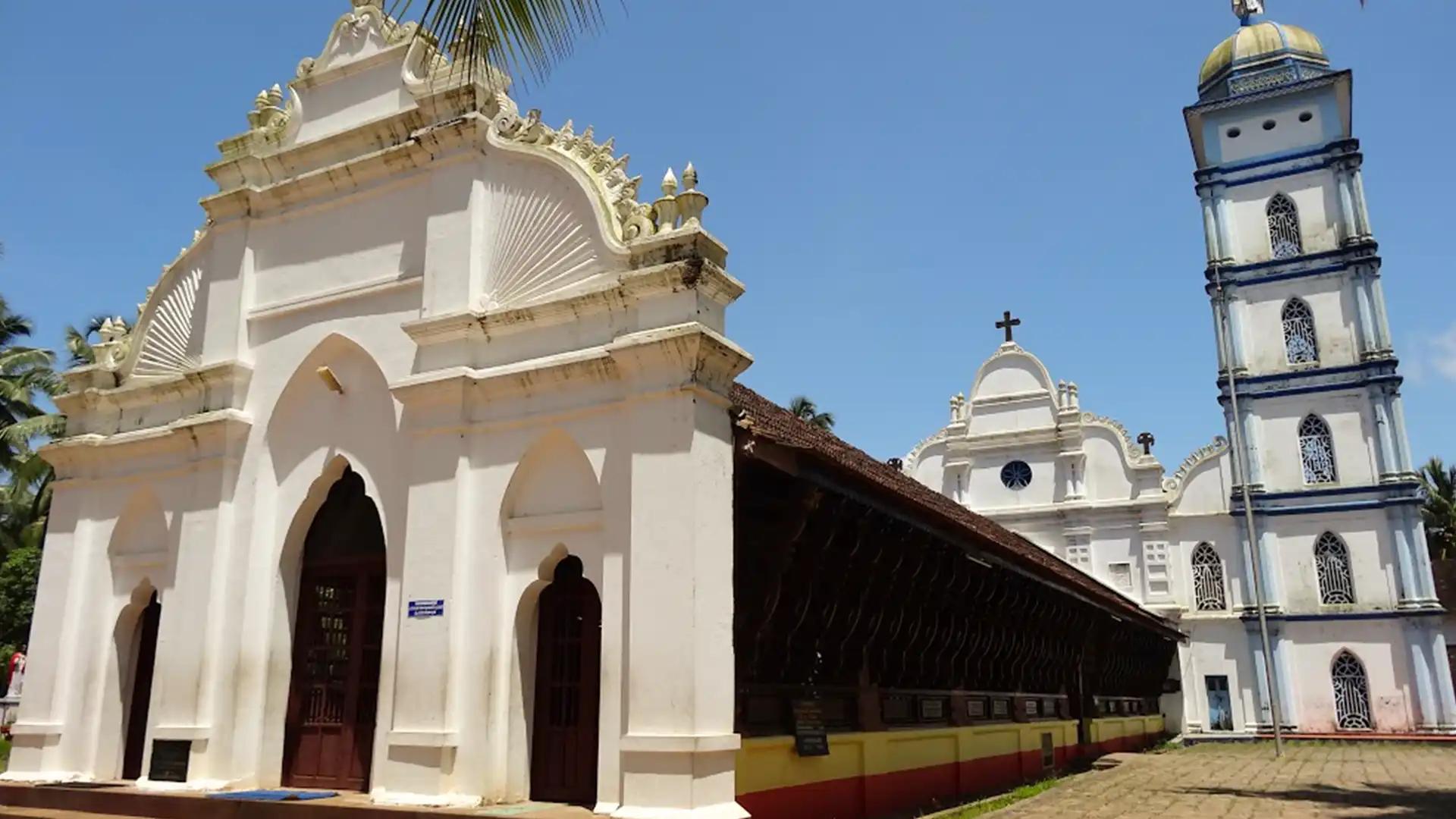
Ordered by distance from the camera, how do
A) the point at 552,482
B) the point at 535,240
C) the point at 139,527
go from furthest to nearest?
the point at 139,527 → the point at 535,240 → the point at 552,482

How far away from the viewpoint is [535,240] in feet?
32.6

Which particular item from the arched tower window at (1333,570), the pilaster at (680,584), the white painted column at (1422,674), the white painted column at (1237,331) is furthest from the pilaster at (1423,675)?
the pilaster at (680,584)

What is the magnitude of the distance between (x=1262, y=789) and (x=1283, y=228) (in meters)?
21.2

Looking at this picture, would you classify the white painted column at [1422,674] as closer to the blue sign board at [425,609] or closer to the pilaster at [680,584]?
the pilaster at [680,584]

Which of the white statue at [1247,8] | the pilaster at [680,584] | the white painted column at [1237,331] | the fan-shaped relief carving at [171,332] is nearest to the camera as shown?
the pilaster at [680,584]

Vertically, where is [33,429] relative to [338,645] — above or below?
above

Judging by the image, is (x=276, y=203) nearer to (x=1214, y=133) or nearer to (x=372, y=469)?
(x=372, y=469)

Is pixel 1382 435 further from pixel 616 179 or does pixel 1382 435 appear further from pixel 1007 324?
pixel 616 179

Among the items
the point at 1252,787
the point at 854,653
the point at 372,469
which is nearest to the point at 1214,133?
the point at 1252,787

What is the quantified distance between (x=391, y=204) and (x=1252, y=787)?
14.7 meters

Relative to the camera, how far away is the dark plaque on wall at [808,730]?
9.30 m

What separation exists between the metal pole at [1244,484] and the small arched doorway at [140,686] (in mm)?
22073

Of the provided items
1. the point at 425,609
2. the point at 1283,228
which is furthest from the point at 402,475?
the point at 1283,228

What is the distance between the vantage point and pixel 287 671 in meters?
10.5
